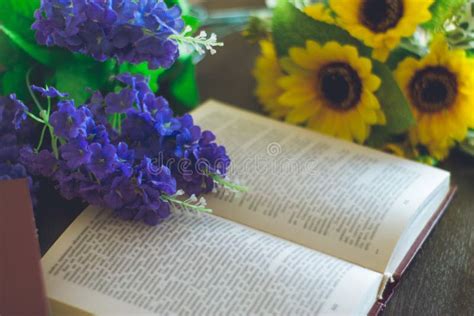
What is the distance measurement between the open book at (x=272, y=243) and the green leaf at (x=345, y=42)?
54 mm

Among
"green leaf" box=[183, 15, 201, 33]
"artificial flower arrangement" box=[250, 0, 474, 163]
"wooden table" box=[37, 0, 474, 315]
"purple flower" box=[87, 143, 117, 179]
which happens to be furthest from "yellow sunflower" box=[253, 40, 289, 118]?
"purple flower" box=[87, 143, 117, 179]

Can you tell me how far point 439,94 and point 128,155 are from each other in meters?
0.45

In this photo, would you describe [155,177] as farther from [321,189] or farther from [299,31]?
[299,31]

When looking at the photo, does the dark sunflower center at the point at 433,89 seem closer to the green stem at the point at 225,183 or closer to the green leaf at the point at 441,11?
the green leaf at the point at 441,11

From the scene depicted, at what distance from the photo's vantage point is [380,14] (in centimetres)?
91

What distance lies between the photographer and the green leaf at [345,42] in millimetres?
937

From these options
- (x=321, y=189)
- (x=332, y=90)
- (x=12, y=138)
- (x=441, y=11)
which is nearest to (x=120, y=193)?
(x=12, y=138)

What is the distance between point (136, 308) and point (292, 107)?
0.45m

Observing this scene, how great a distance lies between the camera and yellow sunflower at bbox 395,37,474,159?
92 cm

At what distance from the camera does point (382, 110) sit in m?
0.96

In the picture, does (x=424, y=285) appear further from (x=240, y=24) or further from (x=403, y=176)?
(x=240, y=24)

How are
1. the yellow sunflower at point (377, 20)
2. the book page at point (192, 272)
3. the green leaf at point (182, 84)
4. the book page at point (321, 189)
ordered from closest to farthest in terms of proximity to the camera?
the book page at point (192, 272), the book page at point (321, 189), the yellow sunflower at point (377, 20), the green leaf at point (182, 84)

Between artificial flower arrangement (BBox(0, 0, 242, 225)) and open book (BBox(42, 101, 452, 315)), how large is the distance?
42mm

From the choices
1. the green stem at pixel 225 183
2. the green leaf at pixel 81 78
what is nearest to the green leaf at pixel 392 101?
the green stem at pixel 225 183
